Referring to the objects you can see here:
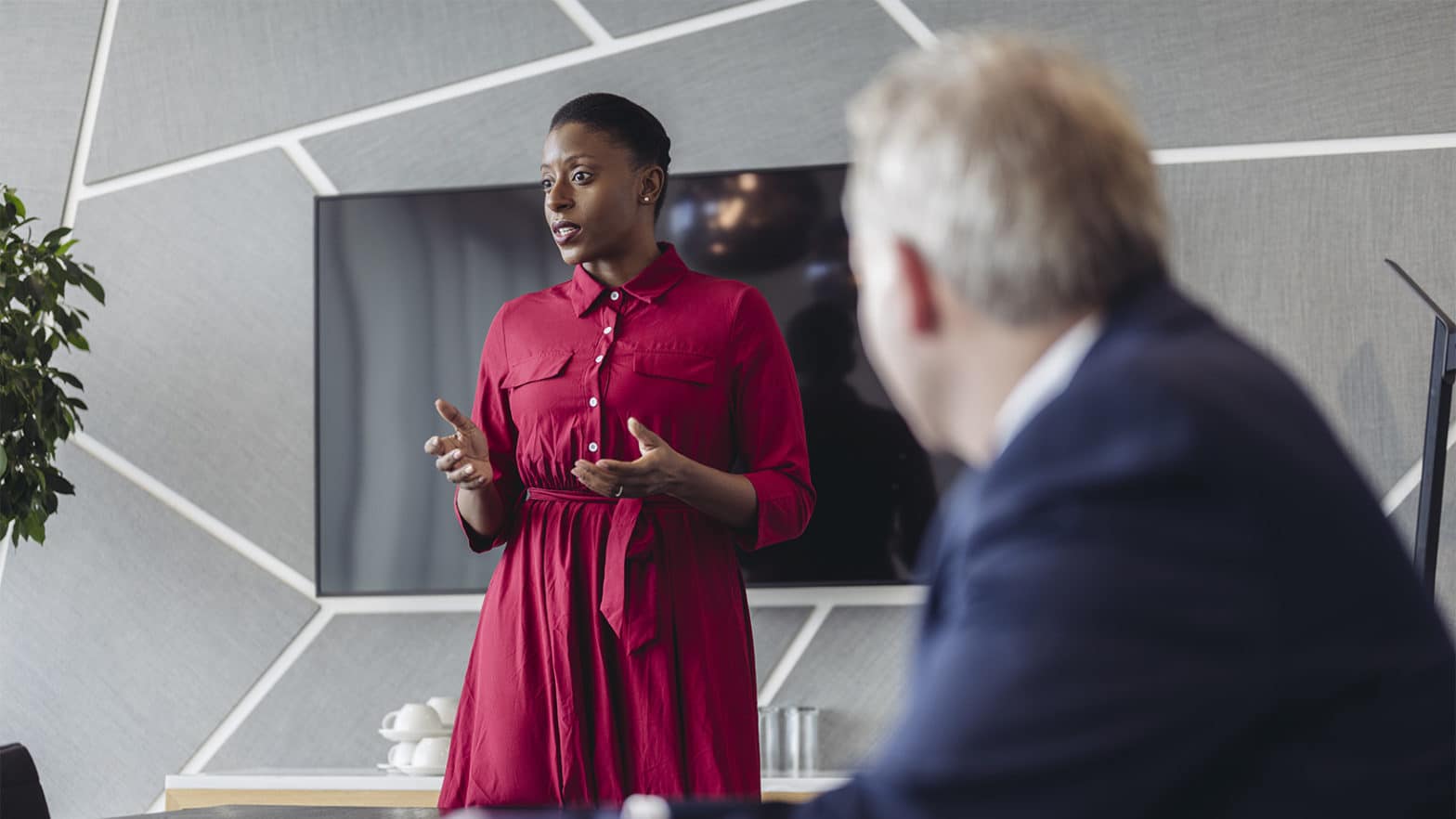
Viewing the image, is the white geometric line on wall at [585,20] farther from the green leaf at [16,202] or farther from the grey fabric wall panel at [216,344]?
the green leaf at [16,202]

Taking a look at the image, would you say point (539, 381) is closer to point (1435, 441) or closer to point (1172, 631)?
point (1172, 631)

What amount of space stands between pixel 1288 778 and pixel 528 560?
54.6 inches

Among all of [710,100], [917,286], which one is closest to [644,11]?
[710,100]

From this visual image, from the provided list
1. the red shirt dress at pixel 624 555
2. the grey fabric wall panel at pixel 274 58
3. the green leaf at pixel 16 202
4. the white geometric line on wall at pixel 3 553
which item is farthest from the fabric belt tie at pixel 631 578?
the white geometric line on wall at pixel 3 553

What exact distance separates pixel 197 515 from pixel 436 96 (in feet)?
3.71

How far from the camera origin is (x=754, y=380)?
1.94 meters

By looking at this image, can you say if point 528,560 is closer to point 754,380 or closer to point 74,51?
point 754,380

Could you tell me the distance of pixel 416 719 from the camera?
2.98 meters

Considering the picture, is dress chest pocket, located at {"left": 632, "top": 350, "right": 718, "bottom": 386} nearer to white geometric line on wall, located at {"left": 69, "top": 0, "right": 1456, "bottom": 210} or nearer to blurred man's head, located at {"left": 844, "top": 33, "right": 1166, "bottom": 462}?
blurred man's head, located at {"left": 844, "top": 33, "right": 1166, "bottom": 462}

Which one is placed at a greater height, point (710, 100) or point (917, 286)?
point (710, 100)

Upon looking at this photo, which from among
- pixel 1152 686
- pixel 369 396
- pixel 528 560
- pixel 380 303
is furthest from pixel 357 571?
pixel 1152 686

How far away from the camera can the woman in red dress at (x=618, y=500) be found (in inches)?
70.8

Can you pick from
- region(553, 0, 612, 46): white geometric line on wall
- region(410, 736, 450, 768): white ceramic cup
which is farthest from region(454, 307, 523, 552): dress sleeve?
region(553, 0, 612, 46): white geometric line on wall

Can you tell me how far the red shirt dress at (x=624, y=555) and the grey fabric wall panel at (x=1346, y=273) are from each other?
1.47 meters
